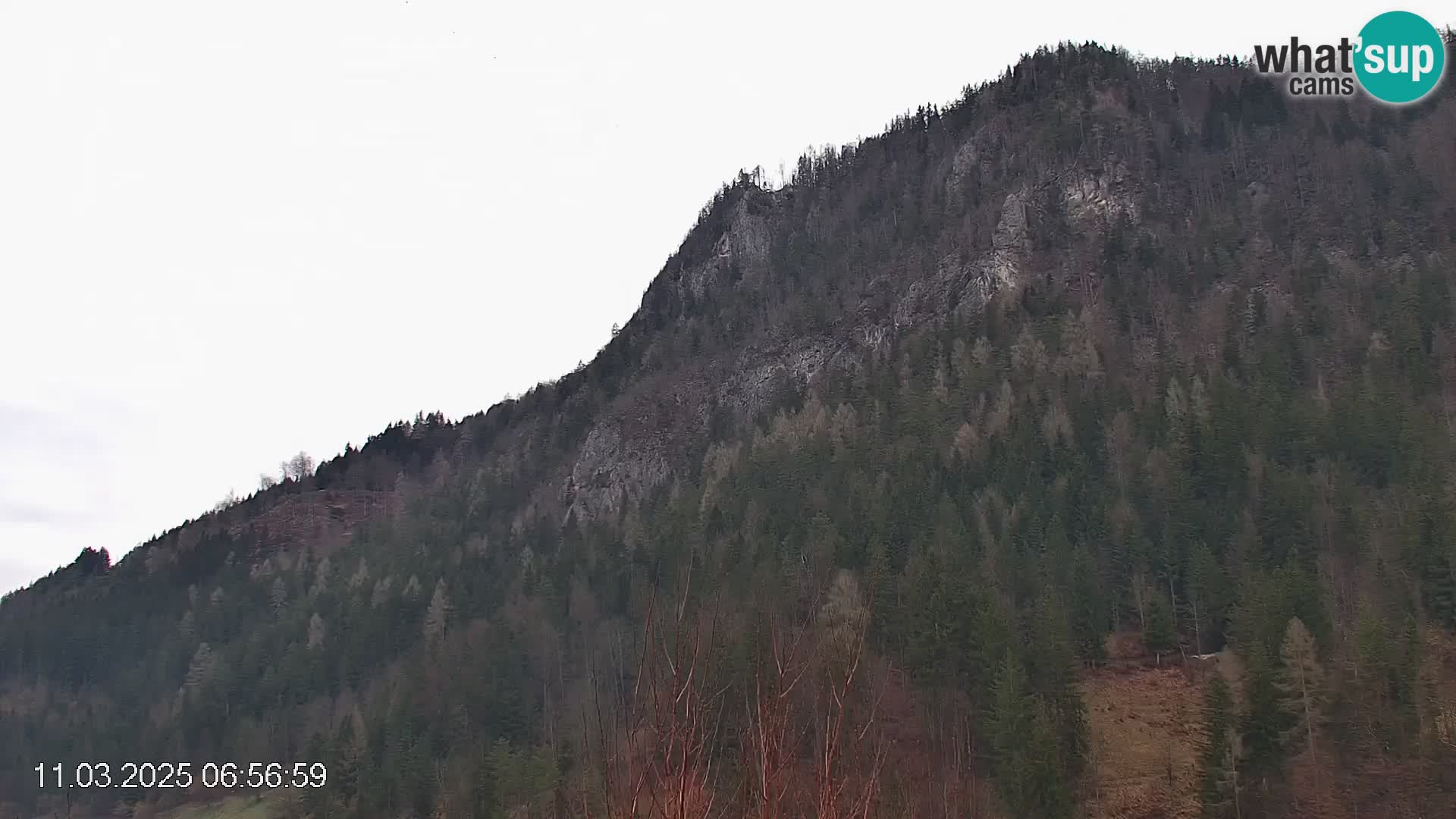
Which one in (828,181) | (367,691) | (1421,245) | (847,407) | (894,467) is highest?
(828,181)

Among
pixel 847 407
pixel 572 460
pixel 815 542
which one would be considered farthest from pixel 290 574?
pixel 815 542

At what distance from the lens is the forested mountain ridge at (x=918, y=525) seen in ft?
124

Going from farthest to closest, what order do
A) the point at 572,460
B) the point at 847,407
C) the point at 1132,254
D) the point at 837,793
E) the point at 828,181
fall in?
the point at 828,181 < the point at 572,460 < the point at 1132,254 < the point at 847,407 < the point at 837,793

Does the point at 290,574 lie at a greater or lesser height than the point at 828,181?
lesser

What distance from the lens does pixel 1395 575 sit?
50062mm

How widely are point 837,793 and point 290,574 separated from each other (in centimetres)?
12822

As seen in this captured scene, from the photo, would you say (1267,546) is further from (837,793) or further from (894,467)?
(837,793)

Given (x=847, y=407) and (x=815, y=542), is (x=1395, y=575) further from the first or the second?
(x=847, y=407)

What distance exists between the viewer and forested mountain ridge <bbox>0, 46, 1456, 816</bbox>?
37875 millimetres

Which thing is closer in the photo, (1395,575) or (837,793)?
(837,793)

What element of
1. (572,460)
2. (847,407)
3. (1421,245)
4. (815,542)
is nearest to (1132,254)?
(1421,245)

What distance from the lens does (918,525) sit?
216 ft

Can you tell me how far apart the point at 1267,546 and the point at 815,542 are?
89.8ft

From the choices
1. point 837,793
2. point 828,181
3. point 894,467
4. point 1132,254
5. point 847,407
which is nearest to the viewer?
point 837,793
